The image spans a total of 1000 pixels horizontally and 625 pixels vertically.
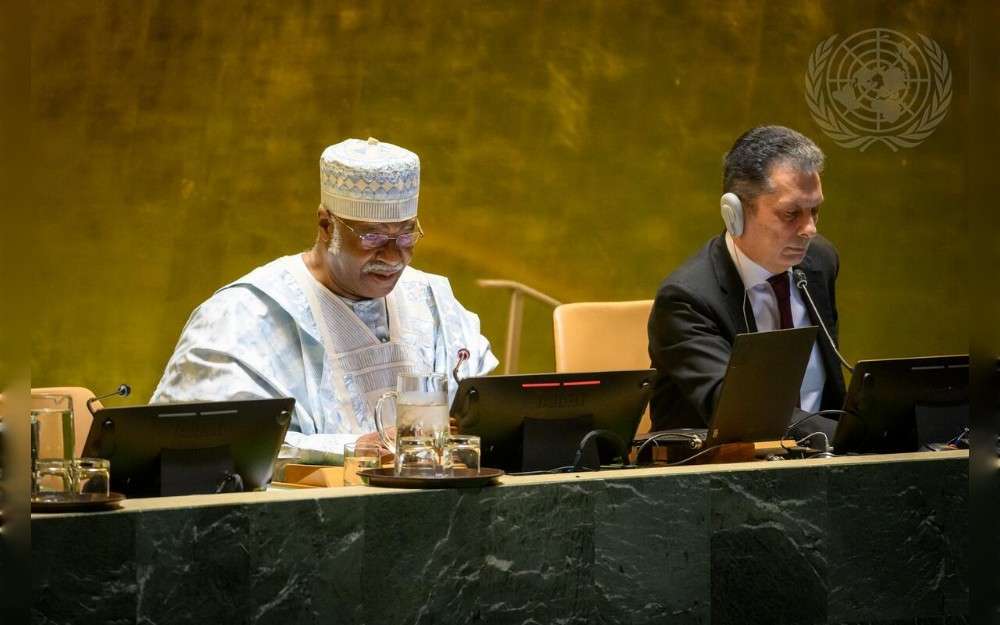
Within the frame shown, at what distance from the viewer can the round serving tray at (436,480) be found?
6.30 ft

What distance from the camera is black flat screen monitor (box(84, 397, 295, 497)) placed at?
200 centimetres

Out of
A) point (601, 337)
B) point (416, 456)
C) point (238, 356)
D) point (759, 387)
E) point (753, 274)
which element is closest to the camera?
point (416, 456)

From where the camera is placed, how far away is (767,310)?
348cm

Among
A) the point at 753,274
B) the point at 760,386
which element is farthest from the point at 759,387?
the point at 753,274

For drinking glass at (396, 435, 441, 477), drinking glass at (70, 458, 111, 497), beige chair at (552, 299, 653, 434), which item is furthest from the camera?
beige chair at (552, 299, 653, 434)

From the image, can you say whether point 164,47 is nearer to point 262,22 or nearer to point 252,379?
point 262,22

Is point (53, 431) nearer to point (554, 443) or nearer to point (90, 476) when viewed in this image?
point (90, 476)

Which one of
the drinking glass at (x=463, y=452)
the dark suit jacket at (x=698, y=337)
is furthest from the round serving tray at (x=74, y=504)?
the dark suit jacket at (x=698, y=337)

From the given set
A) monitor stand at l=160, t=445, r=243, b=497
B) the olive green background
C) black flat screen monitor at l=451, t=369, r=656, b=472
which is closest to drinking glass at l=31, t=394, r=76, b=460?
monitor stand at l=160, t=445, r=243, b=497

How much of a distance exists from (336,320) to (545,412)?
36.4 inches

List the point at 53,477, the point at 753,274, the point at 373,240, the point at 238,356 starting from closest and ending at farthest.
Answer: the point at 53,477 < the point at 238,356 < the point at 373,240 < the point at 753,274

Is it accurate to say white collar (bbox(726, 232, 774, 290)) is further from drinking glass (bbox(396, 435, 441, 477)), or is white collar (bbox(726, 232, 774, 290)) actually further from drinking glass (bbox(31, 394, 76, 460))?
drinking glass (bbox(31, 394, 76, 460))

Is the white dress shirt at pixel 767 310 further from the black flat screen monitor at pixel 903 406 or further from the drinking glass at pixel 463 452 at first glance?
the drinking glass at pixel 463 452

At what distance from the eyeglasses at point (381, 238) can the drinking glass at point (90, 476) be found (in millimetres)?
1331
